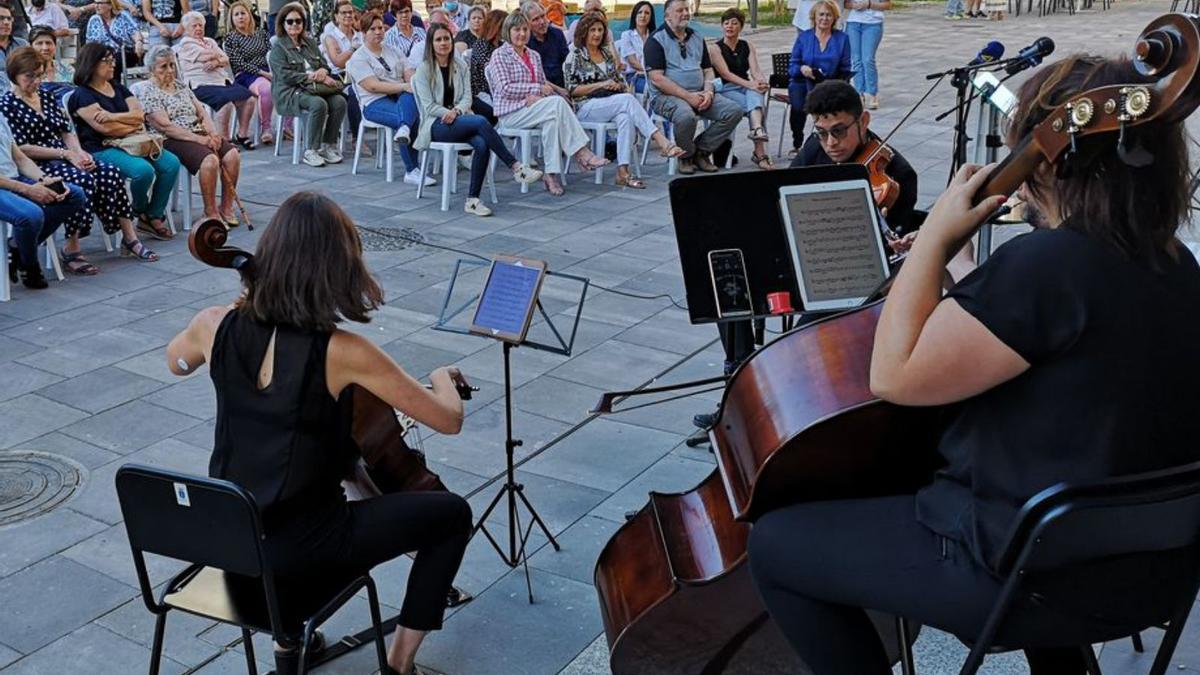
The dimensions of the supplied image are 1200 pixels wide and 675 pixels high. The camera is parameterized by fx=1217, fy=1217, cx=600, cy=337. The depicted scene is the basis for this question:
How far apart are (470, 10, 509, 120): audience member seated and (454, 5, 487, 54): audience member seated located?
99 mm

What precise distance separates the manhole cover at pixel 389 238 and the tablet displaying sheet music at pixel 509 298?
14.0 ft

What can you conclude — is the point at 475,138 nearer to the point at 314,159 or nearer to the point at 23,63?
the point at 314,159

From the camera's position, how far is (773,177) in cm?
395

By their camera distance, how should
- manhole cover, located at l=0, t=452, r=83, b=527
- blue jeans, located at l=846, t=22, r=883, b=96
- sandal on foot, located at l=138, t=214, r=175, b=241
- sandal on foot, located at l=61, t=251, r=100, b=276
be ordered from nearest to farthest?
manhole cover, located at l=0, t=452, r=83, b=527 < sandal on foot, located at l=61, t=251, r=100, b=276 < sandal on foot, located at l=138, t=214, r=175, b=241 < blue jeans, located at l=846, t=22, r=883, b=96

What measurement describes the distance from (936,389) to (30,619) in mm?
2914

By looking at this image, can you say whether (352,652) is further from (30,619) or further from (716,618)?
(716,618)

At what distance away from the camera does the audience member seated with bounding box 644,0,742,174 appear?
10023 mm

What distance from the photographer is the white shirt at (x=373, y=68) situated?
9.76 meters

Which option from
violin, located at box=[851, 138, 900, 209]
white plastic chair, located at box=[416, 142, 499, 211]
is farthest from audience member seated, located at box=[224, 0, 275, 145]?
violin, located at box=[851, 138, 900, 209]

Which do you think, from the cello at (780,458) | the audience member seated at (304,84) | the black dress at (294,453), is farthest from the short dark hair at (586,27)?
the cello at (780,458)

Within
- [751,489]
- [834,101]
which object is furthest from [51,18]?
[751,489]

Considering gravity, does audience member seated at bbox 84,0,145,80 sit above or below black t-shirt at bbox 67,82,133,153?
above

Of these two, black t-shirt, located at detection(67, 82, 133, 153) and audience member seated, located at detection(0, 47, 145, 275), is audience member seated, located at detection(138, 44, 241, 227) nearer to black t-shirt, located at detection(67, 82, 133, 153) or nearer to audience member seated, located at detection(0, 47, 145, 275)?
black t-shirt, located at detection(67, 82, 133, 153)

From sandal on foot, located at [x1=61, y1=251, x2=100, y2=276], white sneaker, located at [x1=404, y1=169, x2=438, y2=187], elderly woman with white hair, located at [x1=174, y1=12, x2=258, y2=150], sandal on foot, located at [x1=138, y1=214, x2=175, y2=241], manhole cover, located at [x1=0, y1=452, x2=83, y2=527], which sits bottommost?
manhole cover, located at [x1=0, y1=452, x2=83, y2=527]
